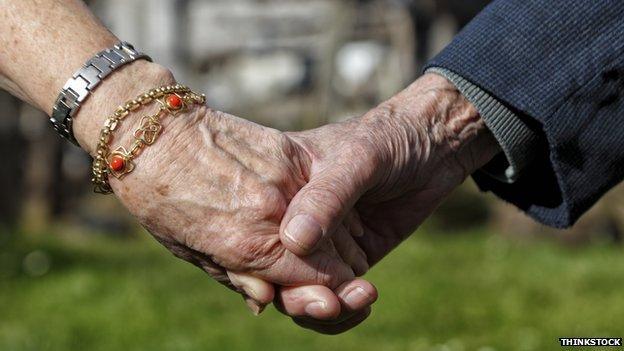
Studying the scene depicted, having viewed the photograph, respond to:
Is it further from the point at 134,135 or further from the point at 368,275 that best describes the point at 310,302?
the point at 368,275

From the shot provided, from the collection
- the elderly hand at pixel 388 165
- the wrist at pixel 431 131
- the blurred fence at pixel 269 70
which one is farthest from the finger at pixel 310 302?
the blurred fence at pixel 269 70

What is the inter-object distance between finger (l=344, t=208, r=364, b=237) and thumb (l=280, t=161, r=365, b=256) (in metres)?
0.27

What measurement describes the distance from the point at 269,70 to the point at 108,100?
16893 millimetres

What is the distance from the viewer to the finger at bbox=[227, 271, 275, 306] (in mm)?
2703

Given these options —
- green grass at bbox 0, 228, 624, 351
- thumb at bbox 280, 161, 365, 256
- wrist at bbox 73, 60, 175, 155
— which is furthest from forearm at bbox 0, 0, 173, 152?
green grass at bbox 0, 228, 624, 351

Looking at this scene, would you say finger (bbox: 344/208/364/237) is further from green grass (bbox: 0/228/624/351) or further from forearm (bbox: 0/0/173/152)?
green grass (bbox: 0/228/624/351)

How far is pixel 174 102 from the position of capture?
8.86ft

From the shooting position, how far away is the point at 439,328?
5176 mm

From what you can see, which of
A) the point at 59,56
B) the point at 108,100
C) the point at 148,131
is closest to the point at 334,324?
the point at 148,131

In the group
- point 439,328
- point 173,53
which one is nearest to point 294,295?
point 439,328

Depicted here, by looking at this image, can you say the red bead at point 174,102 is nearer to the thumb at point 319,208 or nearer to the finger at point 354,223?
the thumb at point 319,208

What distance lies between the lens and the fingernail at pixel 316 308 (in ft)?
8.77

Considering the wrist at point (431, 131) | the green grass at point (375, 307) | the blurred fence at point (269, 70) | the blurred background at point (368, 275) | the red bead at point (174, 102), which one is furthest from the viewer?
the blurred fence at point (269, 70)

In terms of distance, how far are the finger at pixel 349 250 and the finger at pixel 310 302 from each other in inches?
8.1
